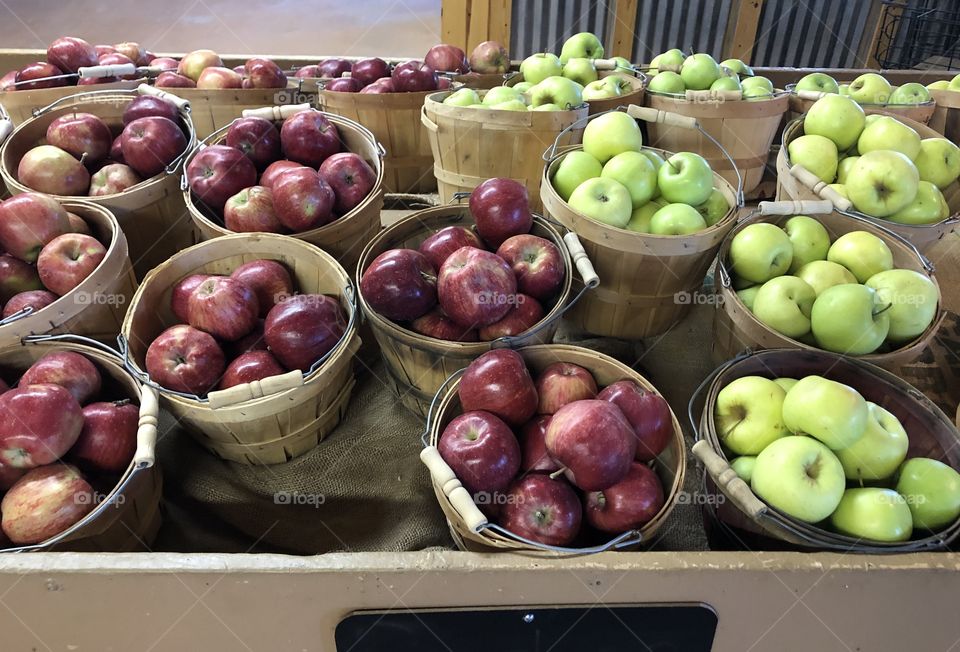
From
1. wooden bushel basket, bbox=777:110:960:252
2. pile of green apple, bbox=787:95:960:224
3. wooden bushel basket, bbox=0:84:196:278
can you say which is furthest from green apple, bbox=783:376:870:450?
wooden bushel basket, bbox=0:84:196:278

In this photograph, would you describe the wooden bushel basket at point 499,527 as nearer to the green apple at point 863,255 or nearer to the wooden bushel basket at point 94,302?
the green apple at point 863,255

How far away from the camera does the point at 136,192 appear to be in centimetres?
194

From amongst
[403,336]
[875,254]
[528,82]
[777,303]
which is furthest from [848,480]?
[528,82]

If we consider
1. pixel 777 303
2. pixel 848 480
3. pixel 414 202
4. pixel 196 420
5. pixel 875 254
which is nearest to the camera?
pixel 848 480

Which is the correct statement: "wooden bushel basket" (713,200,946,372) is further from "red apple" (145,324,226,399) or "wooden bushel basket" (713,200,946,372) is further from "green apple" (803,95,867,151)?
"red apple" (145,324,226,399)

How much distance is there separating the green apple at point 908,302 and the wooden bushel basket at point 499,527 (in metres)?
0.68

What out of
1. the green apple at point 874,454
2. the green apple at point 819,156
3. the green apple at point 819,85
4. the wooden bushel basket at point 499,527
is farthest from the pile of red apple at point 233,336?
the green apple at point 819,85

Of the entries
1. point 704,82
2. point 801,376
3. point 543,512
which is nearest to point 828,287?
point 801,376

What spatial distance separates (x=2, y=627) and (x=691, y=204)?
1915 mm

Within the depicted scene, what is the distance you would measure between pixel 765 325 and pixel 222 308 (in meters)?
1.38

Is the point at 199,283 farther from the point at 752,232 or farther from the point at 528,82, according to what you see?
the point at 528,82

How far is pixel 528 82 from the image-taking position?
2.70 meters

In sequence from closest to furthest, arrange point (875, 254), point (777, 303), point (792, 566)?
point (792, 566) < point (777, 303) < point (875, 254)

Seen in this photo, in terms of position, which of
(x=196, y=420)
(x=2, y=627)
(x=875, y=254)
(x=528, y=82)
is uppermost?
(x=528, y=82)
